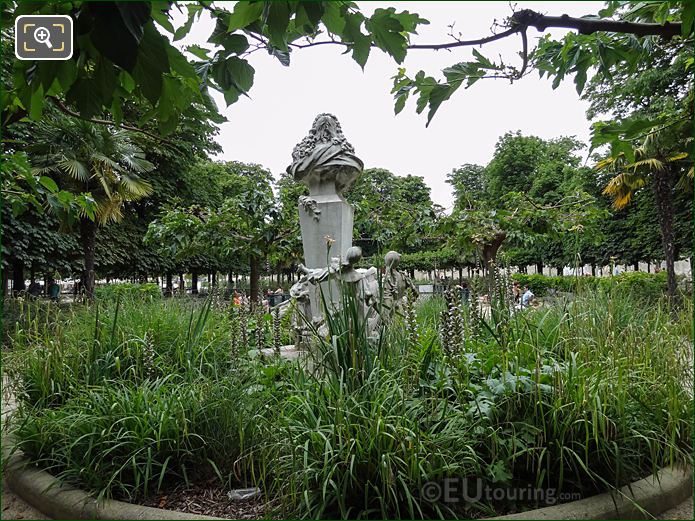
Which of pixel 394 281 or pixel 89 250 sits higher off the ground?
pixel 89 250

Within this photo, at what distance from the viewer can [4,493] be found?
2771mm

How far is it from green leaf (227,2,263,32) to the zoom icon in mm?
472

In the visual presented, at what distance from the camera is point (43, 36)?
125cm

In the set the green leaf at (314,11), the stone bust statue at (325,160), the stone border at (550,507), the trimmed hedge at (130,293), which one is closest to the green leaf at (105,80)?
the green leaf at (314,11)

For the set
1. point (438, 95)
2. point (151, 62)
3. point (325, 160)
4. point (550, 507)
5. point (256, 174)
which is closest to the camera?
point (151, 62)

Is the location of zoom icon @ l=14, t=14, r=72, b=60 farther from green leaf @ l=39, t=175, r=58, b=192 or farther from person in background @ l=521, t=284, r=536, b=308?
person in background @ l=521, t=284, r=536, b=308

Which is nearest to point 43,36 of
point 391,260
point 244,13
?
point 244,13

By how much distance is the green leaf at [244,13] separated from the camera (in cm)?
139

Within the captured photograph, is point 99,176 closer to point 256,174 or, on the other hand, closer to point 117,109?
point 256,174

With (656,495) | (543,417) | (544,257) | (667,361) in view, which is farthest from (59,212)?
(544,257)

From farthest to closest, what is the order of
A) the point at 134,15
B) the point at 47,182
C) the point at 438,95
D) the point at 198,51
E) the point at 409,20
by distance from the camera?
the point at 47,182, the point at 438,95, the point at 198,51, the point at 409,20, the point at 134,15

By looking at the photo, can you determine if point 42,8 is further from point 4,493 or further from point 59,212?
point 4,493

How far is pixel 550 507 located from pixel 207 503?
1.89 metres

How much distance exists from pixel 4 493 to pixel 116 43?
10.3 feet
